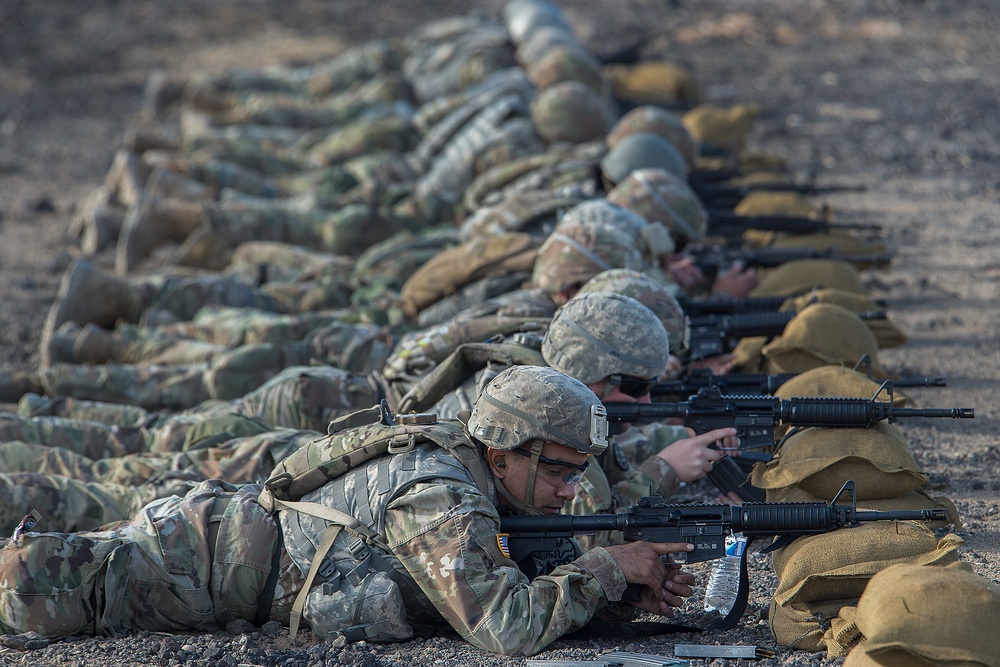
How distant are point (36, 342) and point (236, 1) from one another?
58.3 feet

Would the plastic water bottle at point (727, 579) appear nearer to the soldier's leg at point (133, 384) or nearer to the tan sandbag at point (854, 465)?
the tan sandbag at point (854, 465)

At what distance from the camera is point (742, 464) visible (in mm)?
5184

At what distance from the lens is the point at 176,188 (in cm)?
1134

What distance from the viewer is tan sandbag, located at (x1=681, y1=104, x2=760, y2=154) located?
1243 cm

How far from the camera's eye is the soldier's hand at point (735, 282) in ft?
25.8

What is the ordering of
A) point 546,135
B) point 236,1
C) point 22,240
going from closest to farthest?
point 546,135, point 22,240, point 236,1

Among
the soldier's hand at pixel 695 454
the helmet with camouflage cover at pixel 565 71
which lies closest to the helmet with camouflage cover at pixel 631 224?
the soldier's hand at pixel 695 454

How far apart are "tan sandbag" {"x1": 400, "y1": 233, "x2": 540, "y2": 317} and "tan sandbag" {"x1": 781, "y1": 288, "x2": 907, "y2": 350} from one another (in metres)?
1.50

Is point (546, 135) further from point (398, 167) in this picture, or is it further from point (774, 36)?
point (774, 36)

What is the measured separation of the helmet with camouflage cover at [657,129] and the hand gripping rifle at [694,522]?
229 inches

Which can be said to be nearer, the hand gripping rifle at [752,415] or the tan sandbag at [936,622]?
the tan sandbag at [936,622]

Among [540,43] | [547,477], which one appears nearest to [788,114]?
[540,43]

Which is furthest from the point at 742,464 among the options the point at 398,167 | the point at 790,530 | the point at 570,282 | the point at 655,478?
the point at 398,167

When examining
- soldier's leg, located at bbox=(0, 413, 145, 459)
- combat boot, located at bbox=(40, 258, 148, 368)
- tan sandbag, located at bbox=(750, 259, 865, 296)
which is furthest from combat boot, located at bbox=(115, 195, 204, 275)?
tan sandbag, located at bbox=(750, 259, 865, 296)
